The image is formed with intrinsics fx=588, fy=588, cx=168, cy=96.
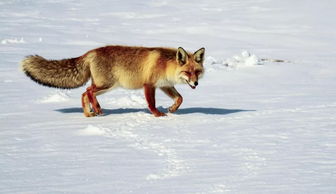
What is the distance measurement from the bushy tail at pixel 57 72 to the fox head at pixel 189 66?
1.72m

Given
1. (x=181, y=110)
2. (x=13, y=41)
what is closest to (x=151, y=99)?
(x=181, y=110)

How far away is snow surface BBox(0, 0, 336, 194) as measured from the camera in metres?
6.19

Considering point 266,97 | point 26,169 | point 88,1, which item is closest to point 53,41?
point 266,97

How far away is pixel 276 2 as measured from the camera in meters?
30.2

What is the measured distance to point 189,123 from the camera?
31.4 feet

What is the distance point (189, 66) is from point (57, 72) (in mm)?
2439

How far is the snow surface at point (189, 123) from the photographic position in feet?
20.3

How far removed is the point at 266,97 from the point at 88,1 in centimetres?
2063

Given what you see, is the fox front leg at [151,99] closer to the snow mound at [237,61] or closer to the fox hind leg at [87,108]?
the fox hind leg at [87,108]

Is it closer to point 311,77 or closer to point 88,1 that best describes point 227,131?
point 311,77

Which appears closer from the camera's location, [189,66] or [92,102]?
[189,66]

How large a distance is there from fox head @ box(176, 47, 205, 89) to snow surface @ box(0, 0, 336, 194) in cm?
66

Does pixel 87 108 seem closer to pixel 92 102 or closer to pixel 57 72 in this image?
pixel 92 102

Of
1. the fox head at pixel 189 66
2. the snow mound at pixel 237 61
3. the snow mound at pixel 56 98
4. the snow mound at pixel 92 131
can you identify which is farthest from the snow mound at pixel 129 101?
the snow mound at pixel 237 61
